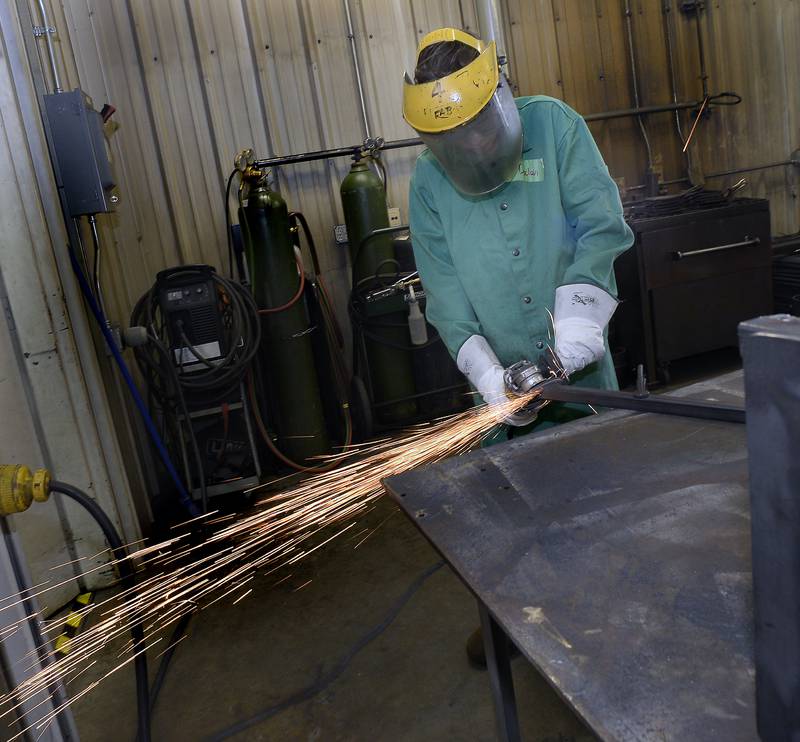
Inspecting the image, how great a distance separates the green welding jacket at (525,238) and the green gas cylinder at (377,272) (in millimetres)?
2010

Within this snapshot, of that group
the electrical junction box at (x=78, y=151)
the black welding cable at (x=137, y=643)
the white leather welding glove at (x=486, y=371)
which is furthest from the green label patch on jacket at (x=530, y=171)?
the electrical junction box at (x=78, y=151)

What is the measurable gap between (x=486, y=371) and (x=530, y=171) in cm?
Answer: 62

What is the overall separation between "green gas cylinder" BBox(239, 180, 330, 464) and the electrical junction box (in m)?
0.95

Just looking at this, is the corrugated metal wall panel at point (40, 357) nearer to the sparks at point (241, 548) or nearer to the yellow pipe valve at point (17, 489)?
the sparks at point (241, 548)

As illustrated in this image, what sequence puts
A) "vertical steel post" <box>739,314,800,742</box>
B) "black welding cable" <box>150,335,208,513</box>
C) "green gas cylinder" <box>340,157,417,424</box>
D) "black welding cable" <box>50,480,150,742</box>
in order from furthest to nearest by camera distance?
"green gas cylinder" <box>340,157,417,424</box> < "black welding cable" <box>150,335,208,513</box> < "black welding cable" <box>50,480,150,742</box> < "vertical steel post" <box>739,314,800,742</box>

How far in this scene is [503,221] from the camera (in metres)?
2.02

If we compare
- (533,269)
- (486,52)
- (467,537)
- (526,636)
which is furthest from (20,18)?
(526,636)

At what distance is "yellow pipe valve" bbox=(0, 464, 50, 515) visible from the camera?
123 cm

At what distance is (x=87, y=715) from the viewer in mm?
2234

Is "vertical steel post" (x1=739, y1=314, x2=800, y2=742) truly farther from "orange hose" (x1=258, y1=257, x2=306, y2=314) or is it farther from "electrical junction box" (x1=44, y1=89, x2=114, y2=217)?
"orange hose" (x1=258, y1=257, x2=306, y2=314)

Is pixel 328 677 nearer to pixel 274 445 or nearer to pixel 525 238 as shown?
pixel 525 238

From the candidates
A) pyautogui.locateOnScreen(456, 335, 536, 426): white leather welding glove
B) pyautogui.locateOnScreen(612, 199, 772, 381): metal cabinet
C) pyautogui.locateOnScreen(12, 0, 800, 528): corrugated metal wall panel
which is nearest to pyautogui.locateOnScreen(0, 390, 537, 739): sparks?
pyautogui.locateOnScreen(456, 335, 536, 426): white leather welding glove

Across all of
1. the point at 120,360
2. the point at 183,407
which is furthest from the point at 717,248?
the point at 120,360

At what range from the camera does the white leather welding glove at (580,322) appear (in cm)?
182
